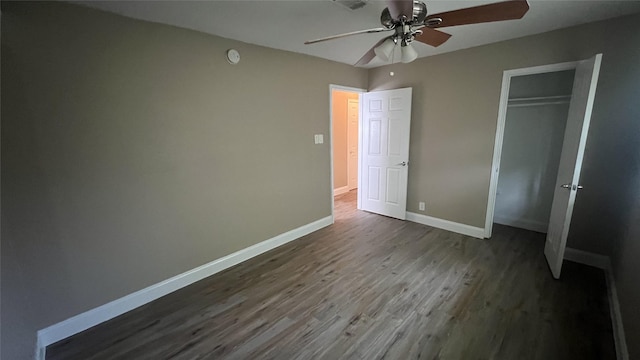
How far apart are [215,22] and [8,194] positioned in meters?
1.90

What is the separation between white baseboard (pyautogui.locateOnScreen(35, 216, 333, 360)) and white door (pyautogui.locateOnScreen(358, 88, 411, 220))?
181 centimetres

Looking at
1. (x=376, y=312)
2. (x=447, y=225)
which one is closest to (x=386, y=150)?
(x=447, y=225)

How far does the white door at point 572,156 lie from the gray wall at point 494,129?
28cm

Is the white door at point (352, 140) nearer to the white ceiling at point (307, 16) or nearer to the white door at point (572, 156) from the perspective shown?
the white ceiling at point (307, 16)

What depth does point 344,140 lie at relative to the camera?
592cm

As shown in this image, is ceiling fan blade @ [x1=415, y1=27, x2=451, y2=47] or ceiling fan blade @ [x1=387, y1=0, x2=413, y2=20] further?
ceiling fan blade @ [x1=415, y1=27, x2=451, y2=47]

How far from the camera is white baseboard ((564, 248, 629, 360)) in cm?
169

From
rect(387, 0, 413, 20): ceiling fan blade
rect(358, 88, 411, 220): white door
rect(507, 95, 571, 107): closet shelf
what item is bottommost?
rect(358, 88, 411, 220): white door

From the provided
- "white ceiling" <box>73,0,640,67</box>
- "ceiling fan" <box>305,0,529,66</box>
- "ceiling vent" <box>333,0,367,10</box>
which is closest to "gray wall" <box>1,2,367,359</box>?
"white ceiling" <box>73,0,640,67</box>

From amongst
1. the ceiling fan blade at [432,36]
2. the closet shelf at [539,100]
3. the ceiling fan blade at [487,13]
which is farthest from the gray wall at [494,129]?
the ceiling fan blade at [487,13]

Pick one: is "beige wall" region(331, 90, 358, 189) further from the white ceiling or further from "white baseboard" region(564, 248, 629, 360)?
"white baseboard" region(564, 248, 629, 360)

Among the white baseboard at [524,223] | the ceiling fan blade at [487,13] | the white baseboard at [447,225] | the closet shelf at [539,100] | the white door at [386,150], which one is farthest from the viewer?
the white door at [386,150]

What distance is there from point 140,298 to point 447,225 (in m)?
3.70

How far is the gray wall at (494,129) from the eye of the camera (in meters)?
2.33
